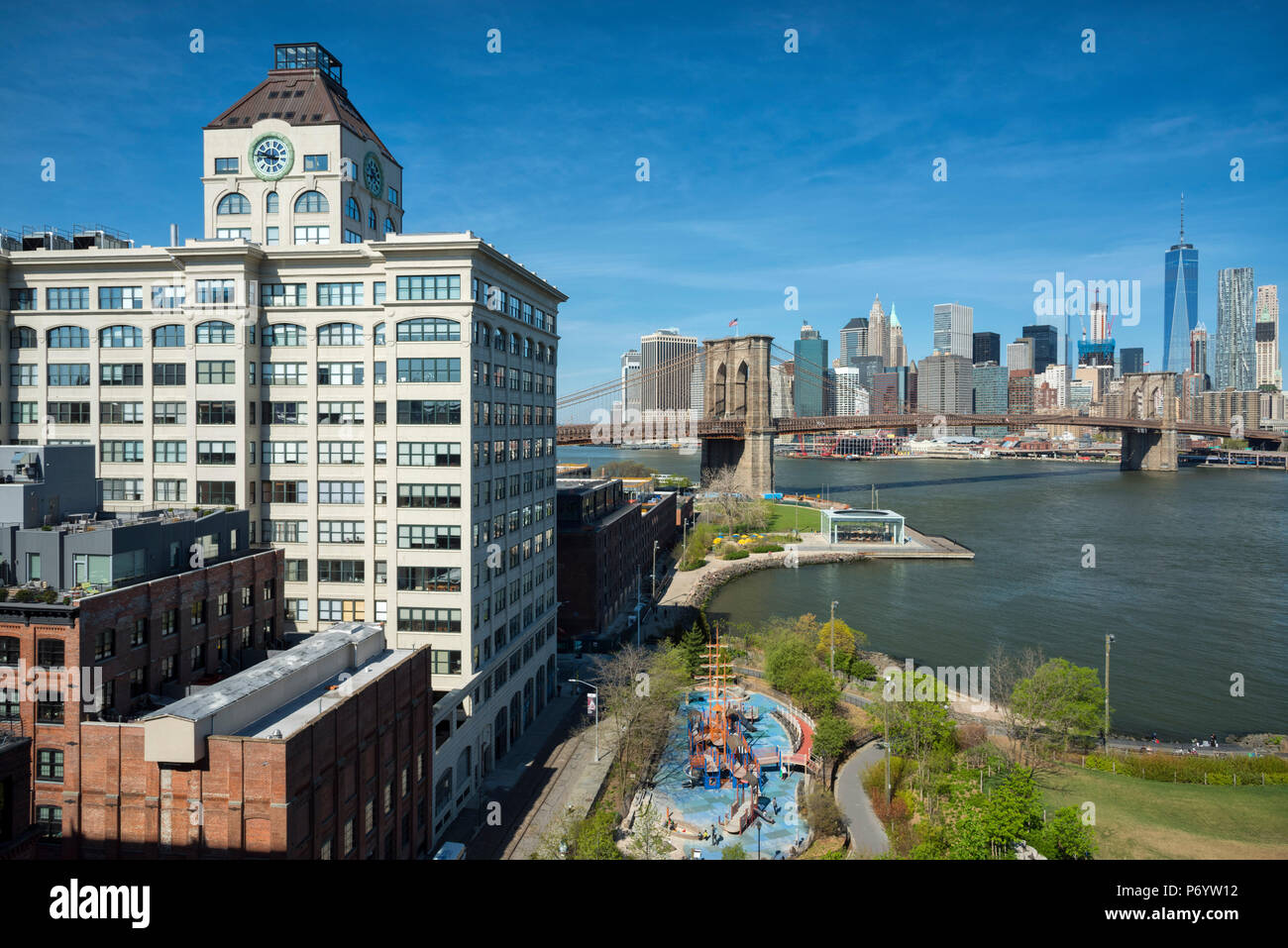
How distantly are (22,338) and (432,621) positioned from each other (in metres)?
19.1

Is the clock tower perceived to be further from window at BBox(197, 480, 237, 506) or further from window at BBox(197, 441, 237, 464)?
window at BBox(197, 480, 237, 506)

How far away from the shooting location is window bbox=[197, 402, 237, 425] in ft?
97.2

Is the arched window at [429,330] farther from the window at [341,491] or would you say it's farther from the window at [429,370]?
the window at [341,491]

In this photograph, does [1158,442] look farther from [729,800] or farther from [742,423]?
[729,800]

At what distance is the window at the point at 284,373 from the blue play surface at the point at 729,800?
60.9ft

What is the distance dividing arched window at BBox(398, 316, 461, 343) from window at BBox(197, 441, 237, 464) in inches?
299

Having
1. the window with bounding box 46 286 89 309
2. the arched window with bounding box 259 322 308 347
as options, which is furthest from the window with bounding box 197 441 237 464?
the window with bounding box 46 286 89 309

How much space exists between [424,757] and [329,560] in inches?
402

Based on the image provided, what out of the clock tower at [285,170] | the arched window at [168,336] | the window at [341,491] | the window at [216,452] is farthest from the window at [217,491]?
the clock tower at [285,170]

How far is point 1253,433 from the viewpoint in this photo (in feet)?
545

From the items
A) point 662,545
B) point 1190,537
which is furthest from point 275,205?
point 1190,537

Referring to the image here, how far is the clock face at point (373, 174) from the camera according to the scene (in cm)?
3553

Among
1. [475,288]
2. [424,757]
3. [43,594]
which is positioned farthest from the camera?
[475,288]
